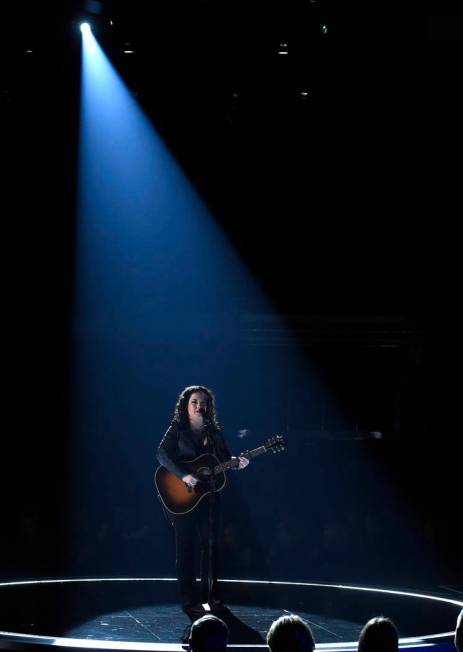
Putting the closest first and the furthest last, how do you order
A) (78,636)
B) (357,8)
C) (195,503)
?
(78,636) < (195,503) < (357,8)

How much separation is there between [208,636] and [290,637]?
234 millimetres

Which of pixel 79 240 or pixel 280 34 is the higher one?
pixel 280 34

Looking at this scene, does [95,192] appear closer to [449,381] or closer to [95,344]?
[95,344]

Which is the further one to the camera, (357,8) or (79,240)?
(79,240)

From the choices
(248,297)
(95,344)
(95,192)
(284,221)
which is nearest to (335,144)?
(284,221)

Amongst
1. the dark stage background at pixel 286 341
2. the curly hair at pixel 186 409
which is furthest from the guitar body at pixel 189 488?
the dark stage background at pixel 286 341

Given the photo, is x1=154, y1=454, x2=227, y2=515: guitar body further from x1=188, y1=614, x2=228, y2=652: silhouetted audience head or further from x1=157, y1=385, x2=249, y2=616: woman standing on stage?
x1=188, y1=614, x2=228, y2=652: silhouetted audience head

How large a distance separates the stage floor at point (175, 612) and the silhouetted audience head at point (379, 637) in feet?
6.32

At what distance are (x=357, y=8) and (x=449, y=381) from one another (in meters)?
4.23

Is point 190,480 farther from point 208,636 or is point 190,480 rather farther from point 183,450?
point 208,636

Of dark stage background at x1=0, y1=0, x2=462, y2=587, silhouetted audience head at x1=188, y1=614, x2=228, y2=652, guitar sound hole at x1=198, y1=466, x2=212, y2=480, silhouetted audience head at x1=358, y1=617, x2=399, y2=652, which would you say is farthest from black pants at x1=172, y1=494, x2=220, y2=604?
dark stage background at x1=0, y1=0, x2=462, y2=587

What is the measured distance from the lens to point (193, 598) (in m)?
5.57

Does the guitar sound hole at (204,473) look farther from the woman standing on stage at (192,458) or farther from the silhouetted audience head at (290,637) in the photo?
the silhouetted audience head at (290,637)

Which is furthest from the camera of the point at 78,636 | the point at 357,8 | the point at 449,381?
the point at 449,381
